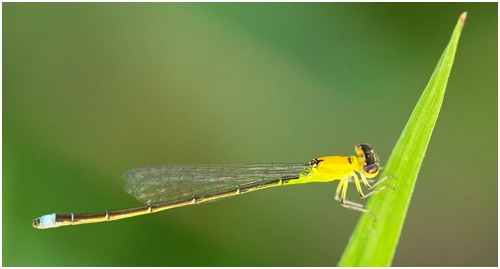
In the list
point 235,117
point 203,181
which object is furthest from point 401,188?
point 235,117

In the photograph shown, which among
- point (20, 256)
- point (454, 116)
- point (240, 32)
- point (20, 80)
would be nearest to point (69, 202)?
point (20, 256)

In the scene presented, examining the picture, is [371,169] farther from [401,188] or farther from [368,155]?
[401,188]

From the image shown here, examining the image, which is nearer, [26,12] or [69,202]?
[69,202]

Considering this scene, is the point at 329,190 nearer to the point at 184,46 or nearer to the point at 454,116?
the point at 454,116

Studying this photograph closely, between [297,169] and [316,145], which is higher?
[316,145]

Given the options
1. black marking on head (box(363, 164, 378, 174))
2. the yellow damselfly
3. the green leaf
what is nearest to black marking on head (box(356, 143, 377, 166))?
black marking on head (box(363, 164, 378, 174))
